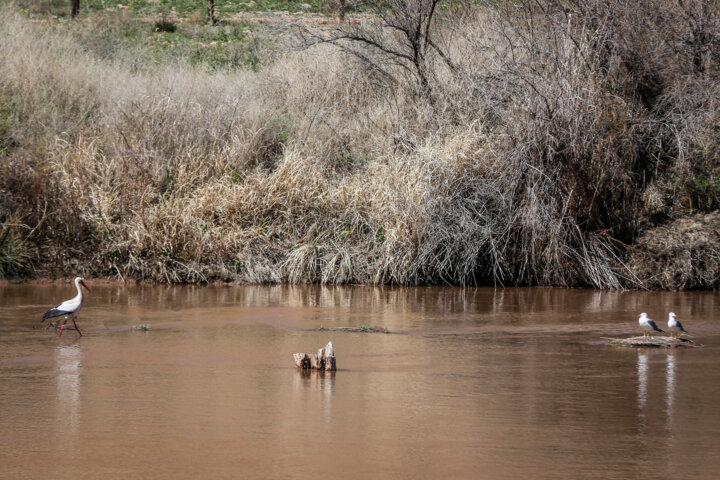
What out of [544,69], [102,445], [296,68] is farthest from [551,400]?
[296,68]

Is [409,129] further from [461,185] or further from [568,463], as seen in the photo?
[568,463]

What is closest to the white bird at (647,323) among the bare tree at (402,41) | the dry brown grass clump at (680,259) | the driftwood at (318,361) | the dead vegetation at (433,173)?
the driftwood at (318,361)

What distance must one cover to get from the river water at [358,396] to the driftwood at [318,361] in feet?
0.34

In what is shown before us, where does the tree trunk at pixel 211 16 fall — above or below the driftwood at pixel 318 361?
above

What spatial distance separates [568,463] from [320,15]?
36652 millimetres

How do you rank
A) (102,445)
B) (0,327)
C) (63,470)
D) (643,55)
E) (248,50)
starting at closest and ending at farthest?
(63,470)
(102,445)
(0,327)
(643,55)
(248,50)

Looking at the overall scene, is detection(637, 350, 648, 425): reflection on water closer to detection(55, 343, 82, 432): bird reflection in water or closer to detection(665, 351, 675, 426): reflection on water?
detection(665, 351, 675, 426): reflection on water

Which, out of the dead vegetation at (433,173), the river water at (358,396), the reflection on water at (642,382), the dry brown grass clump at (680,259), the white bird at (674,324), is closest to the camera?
the river water at (358,396)

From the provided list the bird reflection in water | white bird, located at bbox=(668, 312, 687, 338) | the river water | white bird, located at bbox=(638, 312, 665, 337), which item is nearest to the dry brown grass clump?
the river water

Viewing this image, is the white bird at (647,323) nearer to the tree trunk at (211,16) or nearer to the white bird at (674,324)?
the white bird at (674,324)

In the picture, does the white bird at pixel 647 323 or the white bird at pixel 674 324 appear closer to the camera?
the white bird at pixel 647 323

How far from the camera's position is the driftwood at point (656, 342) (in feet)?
34.0

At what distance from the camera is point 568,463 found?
6422 mm

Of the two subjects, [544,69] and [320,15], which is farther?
[320,15]
